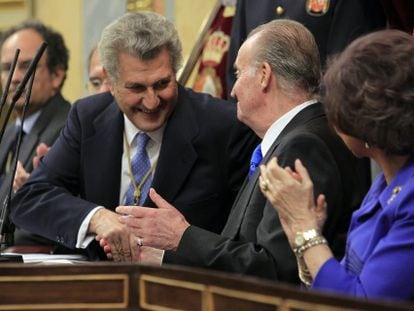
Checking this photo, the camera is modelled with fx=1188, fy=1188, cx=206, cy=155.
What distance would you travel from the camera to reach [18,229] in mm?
5008

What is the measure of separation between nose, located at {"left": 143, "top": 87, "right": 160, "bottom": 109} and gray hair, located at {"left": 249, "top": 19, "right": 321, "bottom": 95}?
74 cm

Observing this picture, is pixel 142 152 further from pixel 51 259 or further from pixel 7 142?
pixel 7 142

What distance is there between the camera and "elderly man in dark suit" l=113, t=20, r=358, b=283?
132 inches

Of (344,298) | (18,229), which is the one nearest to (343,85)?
(344,298)

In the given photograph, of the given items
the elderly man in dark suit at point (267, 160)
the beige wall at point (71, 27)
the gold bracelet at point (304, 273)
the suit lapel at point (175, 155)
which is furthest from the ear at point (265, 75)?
the beige wall at point (71, 27)

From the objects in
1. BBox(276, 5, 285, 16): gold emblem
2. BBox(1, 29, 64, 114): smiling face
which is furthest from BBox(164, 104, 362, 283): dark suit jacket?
BBox(1, 29, 64, 114): smiling face

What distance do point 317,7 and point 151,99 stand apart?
765 mm

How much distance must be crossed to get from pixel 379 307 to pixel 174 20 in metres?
5.14

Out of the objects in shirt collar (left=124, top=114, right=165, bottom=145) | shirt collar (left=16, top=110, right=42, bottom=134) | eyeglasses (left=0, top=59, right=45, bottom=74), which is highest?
shirt collar (left=124, top=114, right=165, bottom=145)

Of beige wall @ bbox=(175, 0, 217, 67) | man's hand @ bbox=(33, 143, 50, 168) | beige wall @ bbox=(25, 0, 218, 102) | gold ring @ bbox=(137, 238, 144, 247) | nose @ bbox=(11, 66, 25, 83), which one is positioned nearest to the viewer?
gold ring @ bbox=(137, 238, 144, 247)

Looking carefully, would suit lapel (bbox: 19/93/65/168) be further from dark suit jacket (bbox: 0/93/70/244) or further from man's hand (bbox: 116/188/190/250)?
man's hand (bbox: 116/188/190/250)

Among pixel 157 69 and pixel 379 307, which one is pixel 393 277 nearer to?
pixel 379 307

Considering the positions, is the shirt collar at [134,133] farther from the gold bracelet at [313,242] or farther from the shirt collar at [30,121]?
the gold bracelet at [313,242]

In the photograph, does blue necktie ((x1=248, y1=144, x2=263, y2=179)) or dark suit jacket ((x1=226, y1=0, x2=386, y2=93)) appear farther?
dark suit jacket ((x1=226, y1=0, x2=386, y2=93))
